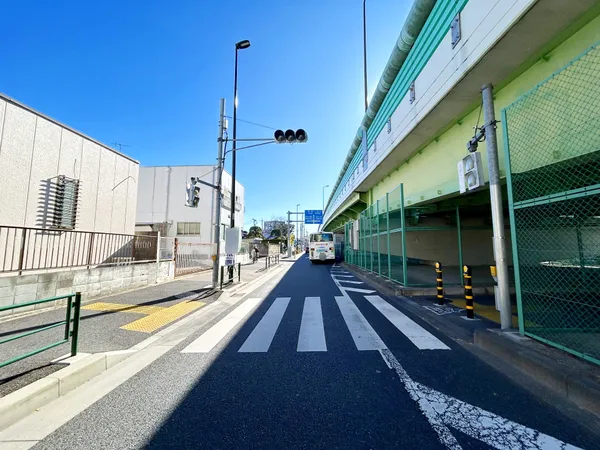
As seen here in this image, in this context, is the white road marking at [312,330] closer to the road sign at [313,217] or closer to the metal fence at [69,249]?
the metal fence at [69,249]

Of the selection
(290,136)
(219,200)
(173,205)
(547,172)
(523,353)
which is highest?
(173,205)

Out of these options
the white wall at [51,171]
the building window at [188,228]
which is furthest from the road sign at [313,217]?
the white wall at [51,171]

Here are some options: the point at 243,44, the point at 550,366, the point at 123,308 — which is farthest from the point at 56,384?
the point at 243,44

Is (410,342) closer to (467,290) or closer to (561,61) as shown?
(467,290)

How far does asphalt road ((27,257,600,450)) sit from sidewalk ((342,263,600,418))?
327mm

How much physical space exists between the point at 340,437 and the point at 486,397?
74.9 inches

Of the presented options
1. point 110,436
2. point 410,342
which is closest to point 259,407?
point 110,436

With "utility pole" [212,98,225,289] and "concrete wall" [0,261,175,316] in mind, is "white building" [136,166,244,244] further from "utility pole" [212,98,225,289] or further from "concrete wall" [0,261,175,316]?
"utility pole" [212,98,225,289]

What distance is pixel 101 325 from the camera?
5648mm

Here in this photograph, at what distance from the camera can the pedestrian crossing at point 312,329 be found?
15.5 ft

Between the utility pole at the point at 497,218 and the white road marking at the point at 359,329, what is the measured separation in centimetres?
229

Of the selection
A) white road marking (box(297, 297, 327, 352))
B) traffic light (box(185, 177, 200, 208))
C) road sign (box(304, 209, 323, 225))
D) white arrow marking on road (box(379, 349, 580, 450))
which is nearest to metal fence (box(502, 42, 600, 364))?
white arrow marking on road (box(379, 349, 580, 450))

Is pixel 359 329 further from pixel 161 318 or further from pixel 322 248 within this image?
pixel 322 248

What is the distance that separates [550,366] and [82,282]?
33.8 feet
